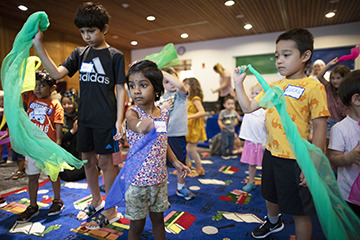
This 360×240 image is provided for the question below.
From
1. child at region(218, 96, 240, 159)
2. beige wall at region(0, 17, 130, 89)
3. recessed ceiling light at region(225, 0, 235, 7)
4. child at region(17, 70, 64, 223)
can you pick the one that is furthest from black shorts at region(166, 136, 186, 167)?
beige wall at region(0, 17, 130, 89)

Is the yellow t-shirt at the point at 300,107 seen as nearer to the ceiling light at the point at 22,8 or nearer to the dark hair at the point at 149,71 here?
the dark hair at the point at 149,71

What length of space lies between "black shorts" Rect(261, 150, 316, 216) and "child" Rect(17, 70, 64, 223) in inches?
65.7

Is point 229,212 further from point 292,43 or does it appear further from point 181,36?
point 181,36

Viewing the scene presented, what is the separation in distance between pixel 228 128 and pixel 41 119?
2.96m

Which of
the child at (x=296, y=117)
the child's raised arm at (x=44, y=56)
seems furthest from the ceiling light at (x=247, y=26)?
the child's raised arm at (x=44, y=56)

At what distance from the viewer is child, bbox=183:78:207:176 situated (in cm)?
275

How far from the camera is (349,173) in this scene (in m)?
1.20

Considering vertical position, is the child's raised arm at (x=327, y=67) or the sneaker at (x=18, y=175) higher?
the child's raised arm at (x=327, y=67)

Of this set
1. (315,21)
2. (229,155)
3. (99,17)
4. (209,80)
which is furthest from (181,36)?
(99,17)

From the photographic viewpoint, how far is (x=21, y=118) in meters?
1.14

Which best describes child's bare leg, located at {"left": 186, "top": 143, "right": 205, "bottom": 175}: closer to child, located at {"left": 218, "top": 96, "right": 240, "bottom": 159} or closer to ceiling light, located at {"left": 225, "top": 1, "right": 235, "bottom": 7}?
child, located at {"left": 218, "top": 96, "right": 240, "bottom": 159}

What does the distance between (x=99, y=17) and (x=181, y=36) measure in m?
6.02

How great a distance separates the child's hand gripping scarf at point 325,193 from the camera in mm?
862

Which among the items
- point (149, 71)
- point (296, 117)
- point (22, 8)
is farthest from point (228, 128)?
point (22, 8)
